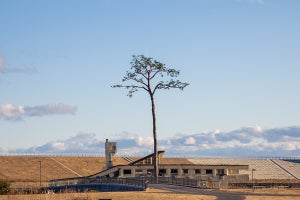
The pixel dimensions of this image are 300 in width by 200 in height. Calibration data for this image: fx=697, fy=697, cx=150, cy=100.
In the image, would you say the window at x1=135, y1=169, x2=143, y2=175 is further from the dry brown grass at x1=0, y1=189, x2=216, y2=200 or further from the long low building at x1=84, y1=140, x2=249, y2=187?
the dry brown grass at x1=0, y1=189, x2=216, y2=200

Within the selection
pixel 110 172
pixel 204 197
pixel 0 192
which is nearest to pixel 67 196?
pixel 204 197

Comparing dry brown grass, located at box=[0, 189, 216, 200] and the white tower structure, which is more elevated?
the white tower structure

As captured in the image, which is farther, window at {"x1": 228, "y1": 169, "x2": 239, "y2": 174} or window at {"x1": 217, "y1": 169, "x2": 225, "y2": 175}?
window at {"x1": 228, "y1": 169, "x2": 239, "y2": 174}

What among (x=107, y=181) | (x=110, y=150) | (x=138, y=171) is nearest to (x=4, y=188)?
(x=107, y=181)

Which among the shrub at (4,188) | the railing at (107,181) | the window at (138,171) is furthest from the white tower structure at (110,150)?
the shrub at (4,188)

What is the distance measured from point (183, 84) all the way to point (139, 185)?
2892cm

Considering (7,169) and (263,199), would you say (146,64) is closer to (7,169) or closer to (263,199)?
(263,199)

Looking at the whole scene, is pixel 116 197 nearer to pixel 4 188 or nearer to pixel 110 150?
pixel 4 188

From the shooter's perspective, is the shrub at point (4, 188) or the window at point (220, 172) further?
the window at point (220, 172)

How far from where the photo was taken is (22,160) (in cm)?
15500

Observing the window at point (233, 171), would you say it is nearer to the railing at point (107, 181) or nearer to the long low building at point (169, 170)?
the long low building at point (169, 170)

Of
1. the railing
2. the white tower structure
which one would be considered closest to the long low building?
the white tower structure

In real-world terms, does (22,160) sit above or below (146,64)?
below

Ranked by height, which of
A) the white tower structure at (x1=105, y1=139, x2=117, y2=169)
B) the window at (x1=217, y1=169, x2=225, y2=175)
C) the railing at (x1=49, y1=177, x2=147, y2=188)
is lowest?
the railing at (x1=49, y1=177, x2=147, y2=188)
